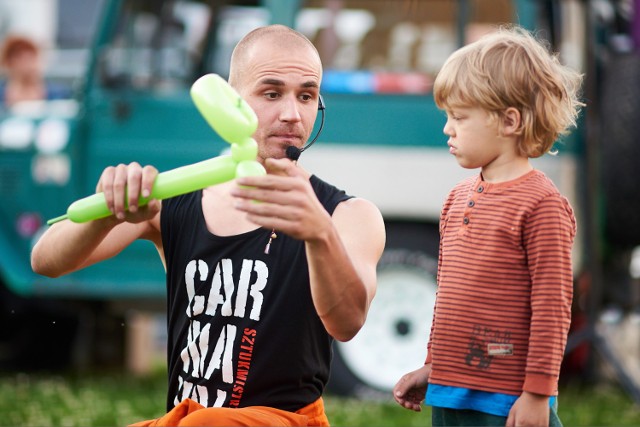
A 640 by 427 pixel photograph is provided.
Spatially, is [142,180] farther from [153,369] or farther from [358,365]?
[153,369]

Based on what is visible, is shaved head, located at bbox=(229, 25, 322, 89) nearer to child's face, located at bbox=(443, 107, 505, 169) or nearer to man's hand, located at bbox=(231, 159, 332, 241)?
child's face, located at bbox=(443, 107, 505, 169)

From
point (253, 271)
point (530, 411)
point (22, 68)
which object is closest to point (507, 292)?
point (530, 411)

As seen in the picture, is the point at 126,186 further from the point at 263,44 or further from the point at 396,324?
the point at 396,324

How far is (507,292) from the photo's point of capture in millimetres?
2510

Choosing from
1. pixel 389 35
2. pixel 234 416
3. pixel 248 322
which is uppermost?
pixel 389 35

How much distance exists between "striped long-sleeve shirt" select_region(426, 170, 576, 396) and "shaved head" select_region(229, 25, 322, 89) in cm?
54

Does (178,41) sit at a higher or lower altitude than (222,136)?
higher

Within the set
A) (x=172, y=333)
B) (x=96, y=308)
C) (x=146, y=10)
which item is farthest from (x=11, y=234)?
(x=172, y=333)

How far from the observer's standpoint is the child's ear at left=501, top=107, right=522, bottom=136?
2561 millimetres

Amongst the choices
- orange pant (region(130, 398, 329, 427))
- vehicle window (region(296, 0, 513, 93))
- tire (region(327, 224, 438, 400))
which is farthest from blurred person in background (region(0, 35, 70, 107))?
orange pant (region(130, 398, 329, 427))

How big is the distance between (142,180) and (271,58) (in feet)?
1.74

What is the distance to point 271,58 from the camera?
105 inches

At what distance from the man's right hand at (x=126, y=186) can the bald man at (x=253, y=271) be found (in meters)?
0.21

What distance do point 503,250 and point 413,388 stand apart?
0.41 meters
